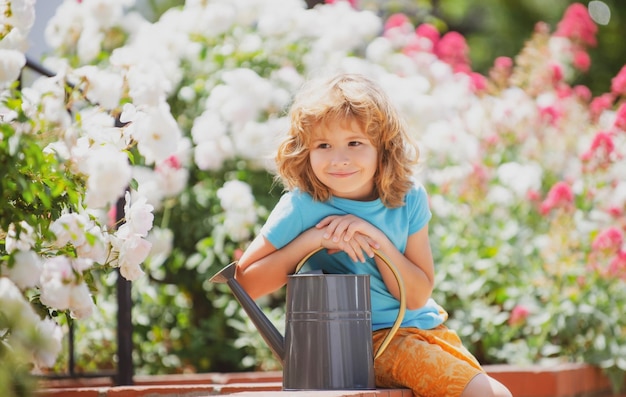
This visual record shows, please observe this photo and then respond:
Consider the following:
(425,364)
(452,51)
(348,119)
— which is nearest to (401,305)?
(425,364)

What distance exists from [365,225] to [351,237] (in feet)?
0.14

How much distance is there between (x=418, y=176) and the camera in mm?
4457

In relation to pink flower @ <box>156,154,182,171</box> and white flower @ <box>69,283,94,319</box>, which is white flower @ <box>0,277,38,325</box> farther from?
pink flower @ <box>156,154,182,171</box>

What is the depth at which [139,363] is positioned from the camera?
407 cm

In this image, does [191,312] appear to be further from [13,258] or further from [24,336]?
[24,336]

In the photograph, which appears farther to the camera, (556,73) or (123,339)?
(556,73)

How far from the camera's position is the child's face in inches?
83.4

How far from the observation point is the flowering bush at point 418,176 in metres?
3.80

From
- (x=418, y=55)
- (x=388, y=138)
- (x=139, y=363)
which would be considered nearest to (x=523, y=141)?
(x=418, y=55)

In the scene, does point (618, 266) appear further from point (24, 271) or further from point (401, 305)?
point (24, 271)

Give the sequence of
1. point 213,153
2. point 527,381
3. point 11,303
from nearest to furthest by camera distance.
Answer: point 11,303, point 527,381, point 213,153

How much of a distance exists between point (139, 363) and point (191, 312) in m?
0.36

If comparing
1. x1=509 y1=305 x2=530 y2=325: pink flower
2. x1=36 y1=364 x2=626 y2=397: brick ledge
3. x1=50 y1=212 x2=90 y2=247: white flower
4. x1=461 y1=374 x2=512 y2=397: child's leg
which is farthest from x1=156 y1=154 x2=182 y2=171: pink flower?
x1=50 y1=212 x2=90 y2=247: white flower

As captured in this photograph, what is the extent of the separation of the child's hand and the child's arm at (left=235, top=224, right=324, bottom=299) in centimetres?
3
